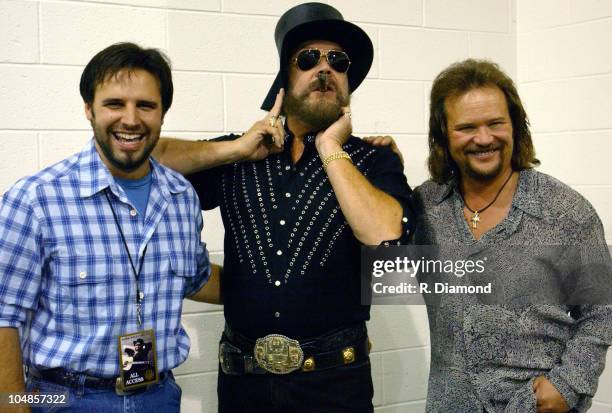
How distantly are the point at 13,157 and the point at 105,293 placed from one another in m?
0.90

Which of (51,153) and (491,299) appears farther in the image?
(51,153)

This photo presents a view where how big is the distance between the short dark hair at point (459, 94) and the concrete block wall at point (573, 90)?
1.00 metres

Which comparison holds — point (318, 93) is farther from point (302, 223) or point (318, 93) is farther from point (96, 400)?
→ point (96, 400)

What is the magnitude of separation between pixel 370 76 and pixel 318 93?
921mm

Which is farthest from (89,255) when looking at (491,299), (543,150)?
(543,150)

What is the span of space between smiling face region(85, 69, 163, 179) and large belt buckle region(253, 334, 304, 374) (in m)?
0.57

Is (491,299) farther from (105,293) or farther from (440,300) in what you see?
(105,293)

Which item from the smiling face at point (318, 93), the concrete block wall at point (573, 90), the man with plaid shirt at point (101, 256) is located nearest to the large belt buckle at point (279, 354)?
the man with plaid shirt at point (101, 256)

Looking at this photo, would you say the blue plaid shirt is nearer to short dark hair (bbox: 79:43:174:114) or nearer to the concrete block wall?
short dark hair (bbox: 79:43:174:114)

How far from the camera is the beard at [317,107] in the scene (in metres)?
1.87

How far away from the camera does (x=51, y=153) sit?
7.38 ft

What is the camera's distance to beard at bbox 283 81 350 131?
1.87 metres

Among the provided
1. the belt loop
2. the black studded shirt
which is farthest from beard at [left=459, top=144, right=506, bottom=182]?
the belt loop

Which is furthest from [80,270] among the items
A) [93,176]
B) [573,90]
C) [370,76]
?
[573,90]
